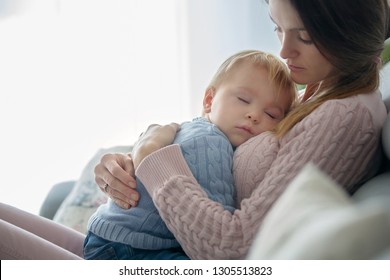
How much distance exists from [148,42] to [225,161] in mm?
→ 1673

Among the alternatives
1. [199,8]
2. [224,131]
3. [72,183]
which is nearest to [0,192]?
[72,183]

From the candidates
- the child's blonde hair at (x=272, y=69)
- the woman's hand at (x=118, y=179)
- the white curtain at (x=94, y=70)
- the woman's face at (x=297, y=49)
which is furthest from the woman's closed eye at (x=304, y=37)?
the white curtain at (x=94, y=70)

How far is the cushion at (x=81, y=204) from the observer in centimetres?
192

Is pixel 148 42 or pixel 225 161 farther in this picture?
pixel 148 42

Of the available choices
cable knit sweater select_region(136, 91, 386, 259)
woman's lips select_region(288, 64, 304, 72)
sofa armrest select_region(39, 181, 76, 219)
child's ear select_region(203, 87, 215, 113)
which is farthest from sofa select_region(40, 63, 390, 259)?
sofa armrest select_region(39, 181, 76, 219)

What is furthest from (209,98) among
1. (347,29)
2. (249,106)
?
(347,29)

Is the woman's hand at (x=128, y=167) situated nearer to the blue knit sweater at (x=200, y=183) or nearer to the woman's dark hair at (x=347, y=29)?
the blue knit sweater at (x=200, y=183)

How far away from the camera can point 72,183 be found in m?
2.20

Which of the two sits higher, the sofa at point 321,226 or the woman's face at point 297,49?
the woman's face at point 297,49

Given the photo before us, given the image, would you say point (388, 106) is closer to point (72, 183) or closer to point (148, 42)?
point (72, 183)

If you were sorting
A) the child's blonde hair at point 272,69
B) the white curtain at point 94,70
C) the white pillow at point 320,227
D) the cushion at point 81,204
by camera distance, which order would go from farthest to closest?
1. the white curtain at point 94,70
2. the cushion at point 81,204
3. the child's blonde hair at point 272,69
4. the white pillow at point 320,227

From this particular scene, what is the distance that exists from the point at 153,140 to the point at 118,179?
0.34ft

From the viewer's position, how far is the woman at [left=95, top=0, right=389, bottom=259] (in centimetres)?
100

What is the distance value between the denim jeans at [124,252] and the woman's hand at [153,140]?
6.1 inches
